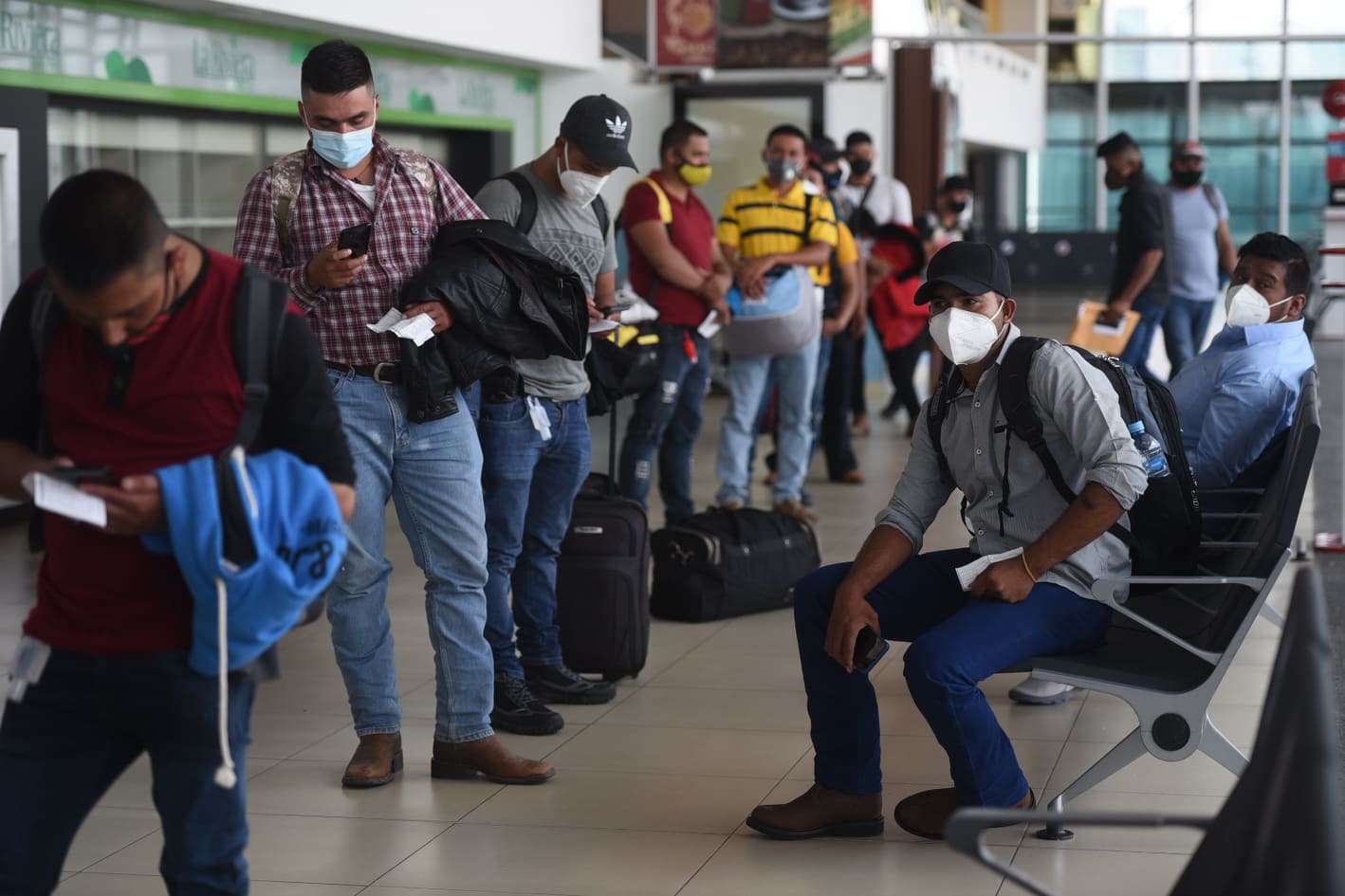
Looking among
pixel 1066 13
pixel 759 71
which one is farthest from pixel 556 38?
pixel 1066 13

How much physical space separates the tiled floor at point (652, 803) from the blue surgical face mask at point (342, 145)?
1479mm

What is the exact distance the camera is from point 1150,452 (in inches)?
148

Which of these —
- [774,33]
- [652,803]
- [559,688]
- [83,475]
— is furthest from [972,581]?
[774,33]

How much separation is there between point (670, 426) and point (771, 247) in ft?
3.34

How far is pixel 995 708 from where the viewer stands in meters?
5.02

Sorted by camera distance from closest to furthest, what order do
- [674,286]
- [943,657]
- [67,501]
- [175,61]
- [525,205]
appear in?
[67,501]
[943,657]
[525,205]
[674,286]
[175,61]

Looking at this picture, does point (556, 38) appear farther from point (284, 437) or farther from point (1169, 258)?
point (284, 437)

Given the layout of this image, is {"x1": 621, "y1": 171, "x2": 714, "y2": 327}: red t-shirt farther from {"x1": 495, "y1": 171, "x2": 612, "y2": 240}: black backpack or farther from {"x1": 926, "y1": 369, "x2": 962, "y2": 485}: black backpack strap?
{"x1": 926, "y1": 369, "x2": 962, "y2": 485}: black backpack strap

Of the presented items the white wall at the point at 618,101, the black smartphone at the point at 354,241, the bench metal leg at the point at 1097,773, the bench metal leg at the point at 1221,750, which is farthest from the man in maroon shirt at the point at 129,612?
the white wall at the point at 618,101

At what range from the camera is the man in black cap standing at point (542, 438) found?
4578 millimetres

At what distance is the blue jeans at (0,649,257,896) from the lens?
7.85ft

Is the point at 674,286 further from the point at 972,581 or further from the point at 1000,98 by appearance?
the point at 1000,98

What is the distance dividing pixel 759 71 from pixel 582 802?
946 centimetres

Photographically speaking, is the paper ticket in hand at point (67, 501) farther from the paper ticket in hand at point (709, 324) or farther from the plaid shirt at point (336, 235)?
the paper ticket in hand at point (709, 324)
